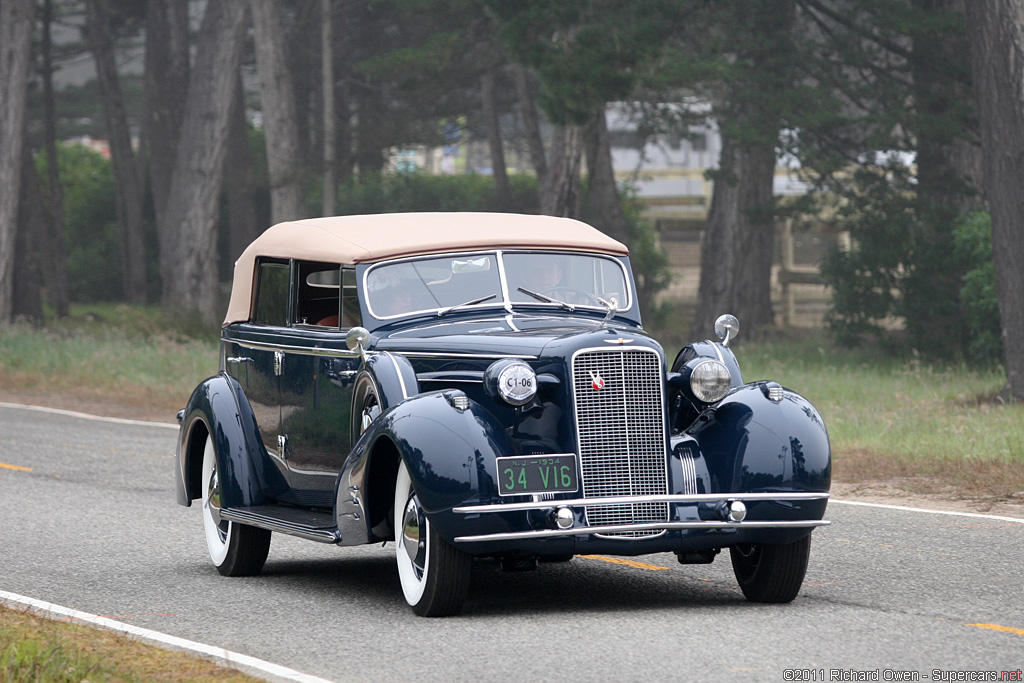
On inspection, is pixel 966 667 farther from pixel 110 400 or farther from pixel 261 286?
pixel 110 400

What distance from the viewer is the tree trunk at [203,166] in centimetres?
3362

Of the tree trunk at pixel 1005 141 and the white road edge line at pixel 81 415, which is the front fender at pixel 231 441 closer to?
the white road edge line at pixel 81 415

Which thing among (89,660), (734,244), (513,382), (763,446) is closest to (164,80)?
(734,244)

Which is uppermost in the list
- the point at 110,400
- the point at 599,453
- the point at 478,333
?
the point at 478,333

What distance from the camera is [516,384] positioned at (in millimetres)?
7625

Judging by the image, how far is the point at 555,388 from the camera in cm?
775

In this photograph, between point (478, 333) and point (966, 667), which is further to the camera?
point (478, 333)

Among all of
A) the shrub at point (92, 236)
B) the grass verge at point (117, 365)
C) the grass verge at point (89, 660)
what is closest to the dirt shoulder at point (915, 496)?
the grass verge at point (89, 660)

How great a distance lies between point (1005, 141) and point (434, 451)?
1336cm

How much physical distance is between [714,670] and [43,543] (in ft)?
19.4

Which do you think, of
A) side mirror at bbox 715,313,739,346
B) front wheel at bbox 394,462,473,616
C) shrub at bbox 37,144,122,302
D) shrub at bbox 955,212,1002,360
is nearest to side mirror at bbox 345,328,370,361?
front wheel at bbox 394,462,473,616

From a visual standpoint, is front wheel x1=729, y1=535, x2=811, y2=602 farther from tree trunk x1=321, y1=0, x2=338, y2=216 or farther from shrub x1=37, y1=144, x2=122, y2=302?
shrub x1=37, y1=144, x2=122, y2=302

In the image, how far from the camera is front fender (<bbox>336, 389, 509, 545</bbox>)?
24.1 ft

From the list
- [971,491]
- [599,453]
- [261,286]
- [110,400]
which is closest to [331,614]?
[599,453]
